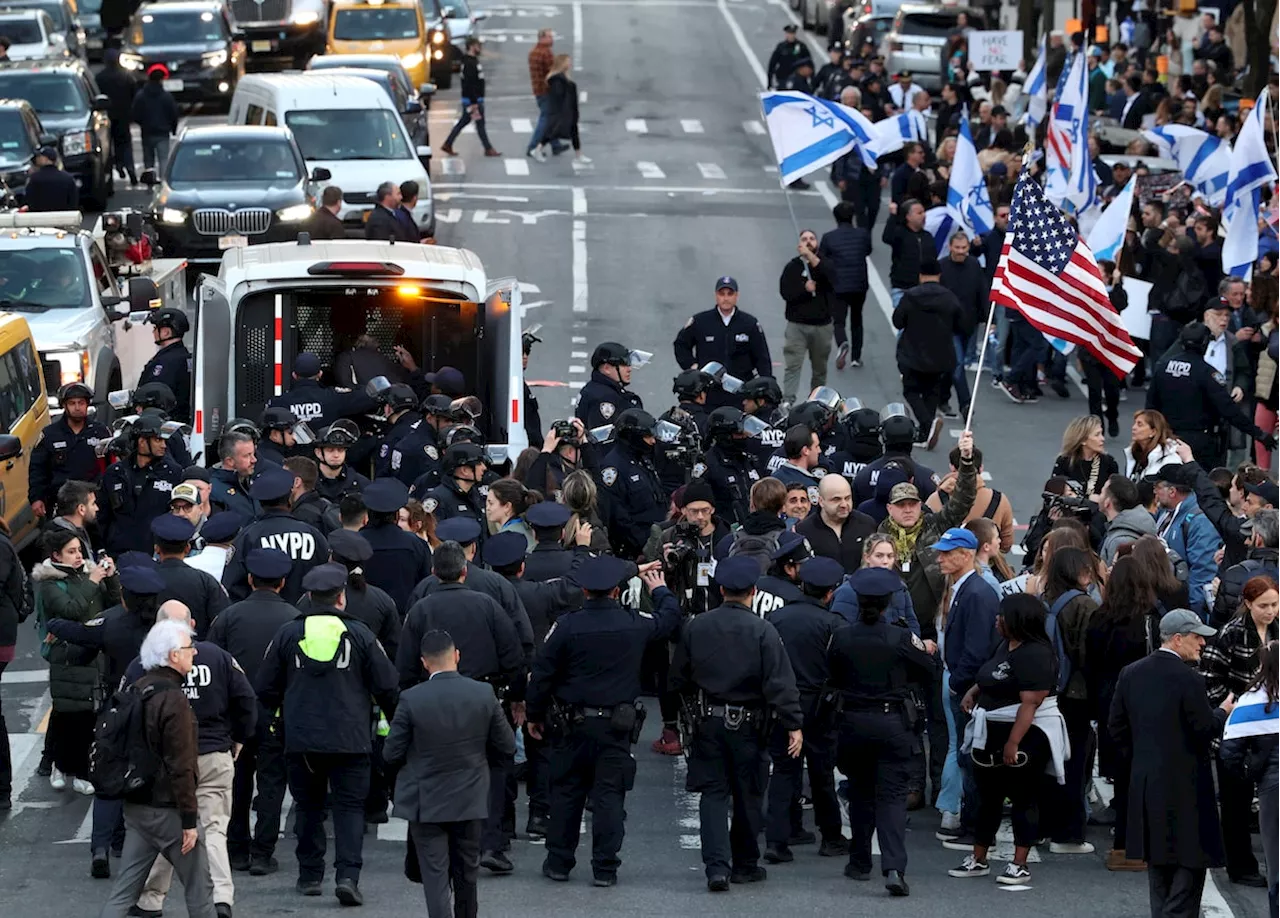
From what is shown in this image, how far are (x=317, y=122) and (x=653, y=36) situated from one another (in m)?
24.9

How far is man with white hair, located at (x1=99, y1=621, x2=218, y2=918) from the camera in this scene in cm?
989

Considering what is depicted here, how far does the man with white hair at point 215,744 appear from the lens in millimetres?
10328

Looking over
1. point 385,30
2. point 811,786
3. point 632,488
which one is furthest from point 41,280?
point 385,30

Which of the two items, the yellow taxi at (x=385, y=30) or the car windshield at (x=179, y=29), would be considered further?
the yellow taxi at (x=385, y=30)

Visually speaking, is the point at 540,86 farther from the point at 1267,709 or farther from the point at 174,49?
the point at 1267,709

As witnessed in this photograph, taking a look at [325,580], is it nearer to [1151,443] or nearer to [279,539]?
[279,539]

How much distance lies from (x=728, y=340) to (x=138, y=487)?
19.9 feet

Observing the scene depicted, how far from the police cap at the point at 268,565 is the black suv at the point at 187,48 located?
26.2 meters

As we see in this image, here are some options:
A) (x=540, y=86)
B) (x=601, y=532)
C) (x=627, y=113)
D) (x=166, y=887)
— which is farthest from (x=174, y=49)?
(x=166, y=887)

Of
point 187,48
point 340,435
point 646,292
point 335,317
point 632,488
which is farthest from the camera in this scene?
point 187,48

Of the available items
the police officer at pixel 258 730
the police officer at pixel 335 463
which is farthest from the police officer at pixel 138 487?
the police officer at pixel 258 730

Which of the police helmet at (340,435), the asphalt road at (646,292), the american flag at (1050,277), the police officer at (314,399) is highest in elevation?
the american flag at (1050,277)

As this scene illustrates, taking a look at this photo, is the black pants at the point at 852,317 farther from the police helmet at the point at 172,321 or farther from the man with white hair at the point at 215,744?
the man with white hair at the point at 215,744

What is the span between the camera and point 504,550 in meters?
11.8
